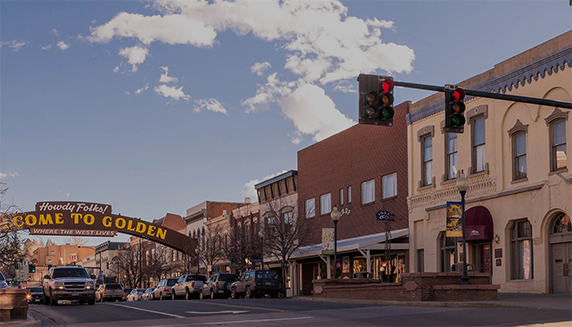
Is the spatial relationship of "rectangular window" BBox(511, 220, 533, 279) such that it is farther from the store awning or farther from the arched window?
the arched window

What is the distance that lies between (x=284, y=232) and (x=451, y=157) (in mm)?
17630

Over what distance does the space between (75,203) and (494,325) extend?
154 ft

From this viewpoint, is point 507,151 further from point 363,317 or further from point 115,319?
point 115,319

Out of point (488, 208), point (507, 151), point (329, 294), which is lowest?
point (329, 294)

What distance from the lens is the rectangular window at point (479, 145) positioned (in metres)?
31.2

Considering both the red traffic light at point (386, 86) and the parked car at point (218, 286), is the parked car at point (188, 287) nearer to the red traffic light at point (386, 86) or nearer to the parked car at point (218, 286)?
the parked car at point (218, 286)

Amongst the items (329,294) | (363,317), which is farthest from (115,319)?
(329,294)

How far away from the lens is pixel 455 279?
76.7ft

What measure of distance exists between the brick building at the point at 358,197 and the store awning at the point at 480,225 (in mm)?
5771

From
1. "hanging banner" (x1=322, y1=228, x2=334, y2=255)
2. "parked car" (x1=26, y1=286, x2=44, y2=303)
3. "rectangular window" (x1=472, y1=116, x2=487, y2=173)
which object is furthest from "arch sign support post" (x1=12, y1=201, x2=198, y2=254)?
"rectangular window" (x1=472, y1=116, x2=487, y2=173)

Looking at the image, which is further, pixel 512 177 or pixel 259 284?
pixel 259 284

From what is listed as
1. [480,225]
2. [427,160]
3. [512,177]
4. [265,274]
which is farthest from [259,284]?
[512,177]

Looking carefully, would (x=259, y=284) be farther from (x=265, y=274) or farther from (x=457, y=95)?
(x=457, y=95)

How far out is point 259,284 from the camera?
3988cm
